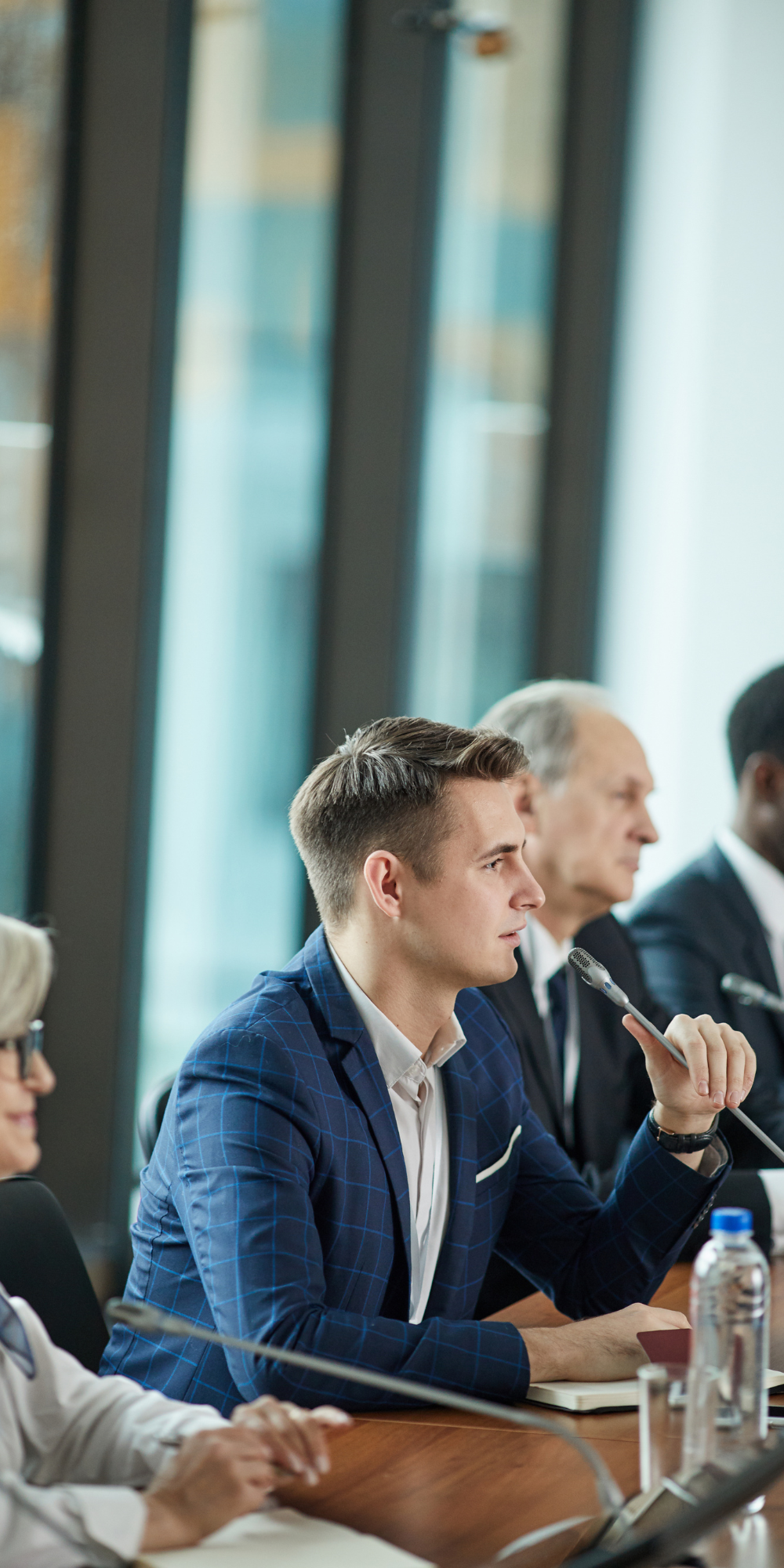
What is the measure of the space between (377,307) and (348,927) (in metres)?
2.68

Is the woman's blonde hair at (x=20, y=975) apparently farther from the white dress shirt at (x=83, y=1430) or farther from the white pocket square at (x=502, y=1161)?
the white pocket square at (x=502, y=1161)

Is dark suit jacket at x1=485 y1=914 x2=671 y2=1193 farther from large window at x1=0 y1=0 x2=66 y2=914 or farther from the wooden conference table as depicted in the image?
large window at x1=0 y1=0 x2=66 y2=914

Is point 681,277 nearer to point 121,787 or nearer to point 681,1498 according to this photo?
point 121,787

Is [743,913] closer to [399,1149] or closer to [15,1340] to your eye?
[399,1149]

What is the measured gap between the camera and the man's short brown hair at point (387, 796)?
5.98 ft

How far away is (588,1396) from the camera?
1532 millimetres

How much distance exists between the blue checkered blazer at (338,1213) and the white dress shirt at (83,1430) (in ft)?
0.72

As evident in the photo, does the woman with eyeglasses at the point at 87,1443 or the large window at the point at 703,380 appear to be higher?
the large window at the point at 703,380

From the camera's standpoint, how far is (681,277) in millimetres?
4941

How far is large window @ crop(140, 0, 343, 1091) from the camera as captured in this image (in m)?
3.81

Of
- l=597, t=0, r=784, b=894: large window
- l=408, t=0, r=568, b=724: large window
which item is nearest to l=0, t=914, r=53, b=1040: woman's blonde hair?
l=408, t=0, r=568, b=724: large window

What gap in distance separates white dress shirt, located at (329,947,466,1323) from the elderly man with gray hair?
0.62m

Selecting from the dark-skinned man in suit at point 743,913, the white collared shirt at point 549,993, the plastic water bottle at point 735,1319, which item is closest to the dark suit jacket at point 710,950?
the dark-skinned man in suit at point 743,913

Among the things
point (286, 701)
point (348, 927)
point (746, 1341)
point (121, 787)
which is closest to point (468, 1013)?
point (348, 927)
